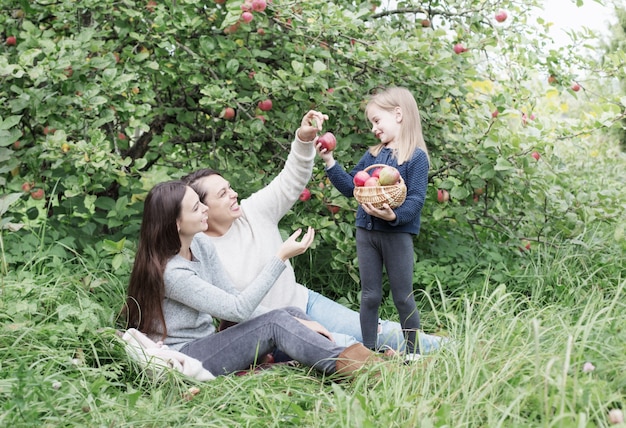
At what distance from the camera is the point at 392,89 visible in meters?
3.25

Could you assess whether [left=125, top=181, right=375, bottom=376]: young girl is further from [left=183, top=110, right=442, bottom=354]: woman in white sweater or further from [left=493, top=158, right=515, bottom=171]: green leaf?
[left=493, top=158, right=515, bottom=171]: green leaf

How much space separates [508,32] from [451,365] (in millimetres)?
2368

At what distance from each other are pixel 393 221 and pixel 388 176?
0.19 metres

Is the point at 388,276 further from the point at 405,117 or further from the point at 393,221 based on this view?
the point at 405,117

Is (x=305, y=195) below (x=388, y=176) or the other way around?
below

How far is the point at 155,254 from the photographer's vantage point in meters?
3.00

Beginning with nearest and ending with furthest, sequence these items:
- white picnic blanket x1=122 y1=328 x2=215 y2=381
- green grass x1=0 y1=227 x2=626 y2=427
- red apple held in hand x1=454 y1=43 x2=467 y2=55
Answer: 1. green grass x1=0 y1=227 x2=626 y2=427
2. white picnic blanket x1=122 y1=328 x2=215 y2=381
3. red apple held in hand x1=454 y1=43 x2=467 y2=55

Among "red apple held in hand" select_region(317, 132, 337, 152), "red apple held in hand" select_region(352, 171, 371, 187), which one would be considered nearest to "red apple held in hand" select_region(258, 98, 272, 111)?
"red apple held in hand" select_region(317, 132, 337, 152)

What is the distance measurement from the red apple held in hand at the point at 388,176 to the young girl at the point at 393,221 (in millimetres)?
109

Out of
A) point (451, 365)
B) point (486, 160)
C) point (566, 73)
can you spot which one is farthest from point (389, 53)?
point (451, 365)

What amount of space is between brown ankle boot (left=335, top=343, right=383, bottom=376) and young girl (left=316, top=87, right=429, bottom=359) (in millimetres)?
355

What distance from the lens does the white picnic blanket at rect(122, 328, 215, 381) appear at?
2.73 m

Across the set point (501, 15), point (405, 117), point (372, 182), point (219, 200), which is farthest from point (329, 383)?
point (501, 15)

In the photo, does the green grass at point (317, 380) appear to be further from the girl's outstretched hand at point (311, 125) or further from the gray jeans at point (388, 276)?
the girl's outstretched hand at point (311, 125)
